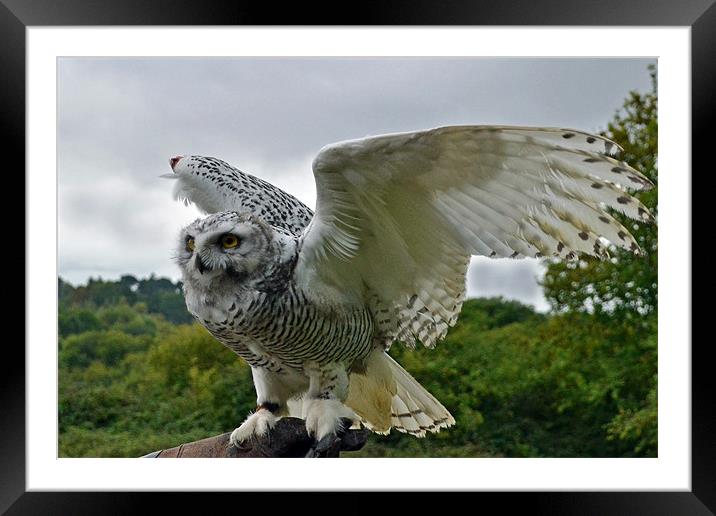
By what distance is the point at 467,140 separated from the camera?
Result: 152 cm

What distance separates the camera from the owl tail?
6.73 feet

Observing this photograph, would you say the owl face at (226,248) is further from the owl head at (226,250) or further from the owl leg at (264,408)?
the owl leg at (264,408)

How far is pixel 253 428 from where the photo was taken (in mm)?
1928

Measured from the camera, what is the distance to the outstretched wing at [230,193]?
1.98 m

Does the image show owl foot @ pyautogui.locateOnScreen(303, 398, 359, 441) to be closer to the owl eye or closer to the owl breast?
the owl breast

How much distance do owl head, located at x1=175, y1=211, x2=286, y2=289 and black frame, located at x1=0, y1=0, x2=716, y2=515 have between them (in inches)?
18.3

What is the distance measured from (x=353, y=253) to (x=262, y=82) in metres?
2.72

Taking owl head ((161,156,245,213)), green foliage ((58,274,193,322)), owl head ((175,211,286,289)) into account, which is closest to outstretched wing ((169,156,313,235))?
owl head ((161,156,245,213))

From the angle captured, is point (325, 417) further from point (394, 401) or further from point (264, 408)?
point (394, 401)

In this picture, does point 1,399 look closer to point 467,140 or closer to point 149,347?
point 467,140

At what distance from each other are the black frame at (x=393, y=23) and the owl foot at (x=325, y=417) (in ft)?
0.93

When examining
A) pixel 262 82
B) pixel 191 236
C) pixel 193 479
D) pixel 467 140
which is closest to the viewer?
pixel 467 140

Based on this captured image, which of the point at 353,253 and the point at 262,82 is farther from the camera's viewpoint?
the point at 262,82

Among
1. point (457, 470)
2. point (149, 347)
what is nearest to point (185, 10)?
point (457, 470)
